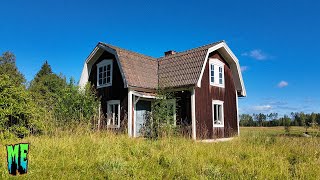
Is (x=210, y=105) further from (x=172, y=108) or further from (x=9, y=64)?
(x=9, y=64)

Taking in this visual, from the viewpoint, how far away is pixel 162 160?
7.48 meters

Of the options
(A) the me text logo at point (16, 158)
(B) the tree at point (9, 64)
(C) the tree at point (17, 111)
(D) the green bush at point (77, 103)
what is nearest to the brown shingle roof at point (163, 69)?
(D) the green bush at point (77, 103)

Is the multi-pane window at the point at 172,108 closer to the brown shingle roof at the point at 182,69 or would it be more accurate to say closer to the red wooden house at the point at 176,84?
the red wooden house at the point at 176,84

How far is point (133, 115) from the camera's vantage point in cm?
1534

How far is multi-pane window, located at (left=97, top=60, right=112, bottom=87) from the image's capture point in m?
17.4

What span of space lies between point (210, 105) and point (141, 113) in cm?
444

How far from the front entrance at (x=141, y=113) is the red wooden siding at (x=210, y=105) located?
3493 millimetres

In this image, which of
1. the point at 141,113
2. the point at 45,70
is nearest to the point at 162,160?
the point at 141,113

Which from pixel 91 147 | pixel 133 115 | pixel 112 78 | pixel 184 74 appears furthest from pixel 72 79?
pixel 91 147

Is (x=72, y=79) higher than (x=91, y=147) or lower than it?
higher

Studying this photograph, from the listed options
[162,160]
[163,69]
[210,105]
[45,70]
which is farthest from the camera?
[45,70]

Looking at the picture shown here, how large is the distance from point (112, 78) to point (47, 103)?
183 inches

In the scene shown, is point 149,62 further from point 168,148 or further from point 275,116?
point 275,116

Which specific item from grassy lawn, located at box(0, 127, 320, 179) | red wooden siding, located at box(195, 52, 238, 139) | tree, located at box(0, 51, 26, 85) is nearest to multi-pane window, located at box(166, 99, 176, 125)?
red wooden siding, located at box(195, 52, 238, 139)
